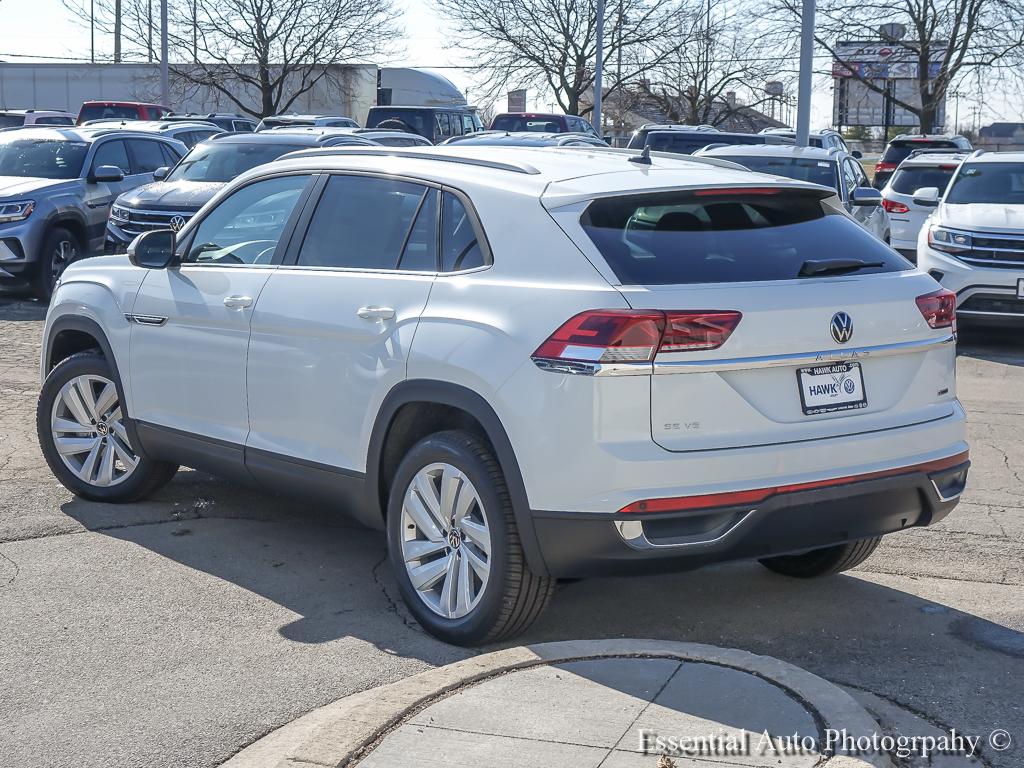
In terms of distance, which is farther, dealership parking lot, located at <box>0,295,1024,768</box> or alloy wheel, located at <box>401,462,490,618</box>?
alloy wheel, located at <box>401,462,490,618</box>

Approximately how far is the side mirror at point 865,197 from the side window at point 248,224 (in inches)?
298

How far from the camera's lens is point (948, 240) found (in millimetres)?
12375

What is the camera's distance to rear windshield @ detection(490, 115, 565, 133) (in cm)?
2855

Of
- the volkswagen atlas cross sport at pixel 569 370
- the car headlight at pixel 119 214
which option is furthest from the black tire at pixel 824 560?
the car headlight at pixel 119 214

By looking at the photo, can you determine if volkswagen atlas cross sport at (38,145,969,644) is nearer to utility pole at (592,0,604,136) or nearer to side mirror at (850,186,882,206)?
side mirror at (850,186,882,206)

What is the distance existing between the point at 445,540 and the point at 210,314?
1668 millimetres

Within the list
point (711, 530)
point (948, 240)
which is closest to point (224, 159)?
point (948, 240)

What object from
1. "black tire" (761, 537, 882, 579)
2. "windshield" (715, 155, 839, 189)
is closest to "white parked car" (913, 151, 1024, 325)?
"windshield" (715, 155, 839, 189)

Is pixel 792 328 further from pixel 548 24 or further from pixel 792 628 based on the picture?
pixel 548 24

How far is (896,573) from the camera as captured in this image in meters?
5.68

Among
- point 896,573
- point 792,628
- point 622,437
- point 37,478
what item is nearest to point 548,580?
point 622,437

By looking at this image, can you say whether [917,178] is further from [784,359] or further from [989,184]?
[784,359]

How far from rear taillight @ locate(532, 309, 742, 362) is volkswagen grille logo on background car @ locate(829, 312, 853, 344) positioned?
0.38 metres

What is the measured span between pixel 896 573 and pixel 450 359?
228 centimetres
